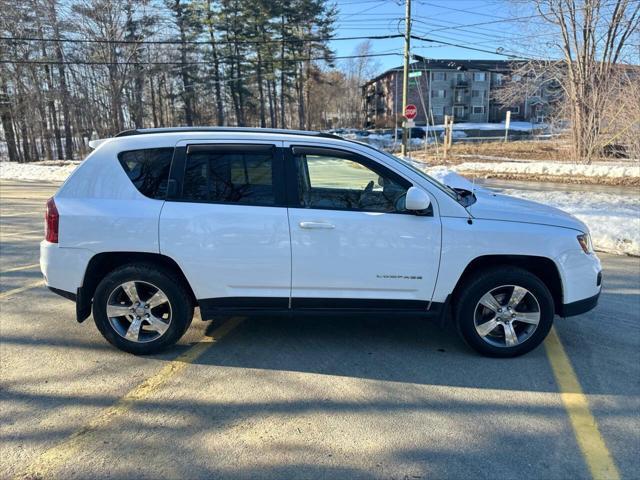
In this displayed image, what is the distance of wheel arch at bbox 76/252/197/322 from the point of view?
3771 millimetres

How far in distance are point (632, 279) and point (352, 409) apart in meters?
5.13

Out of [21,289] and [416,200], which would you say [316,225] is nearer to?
[416,200]

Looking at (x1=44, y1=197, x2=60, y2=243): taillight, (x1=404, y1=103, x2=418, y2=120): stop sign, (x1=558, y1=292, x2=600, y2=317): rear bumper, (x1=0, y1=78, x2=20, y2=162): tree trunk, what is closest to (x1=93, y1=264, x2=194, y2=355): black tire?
(x1=44, y1=197, x2=60, y2=243): taillight

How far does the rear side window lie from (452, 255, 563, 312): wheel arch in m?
2.57

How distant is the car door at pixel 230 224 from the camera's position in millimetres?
3639

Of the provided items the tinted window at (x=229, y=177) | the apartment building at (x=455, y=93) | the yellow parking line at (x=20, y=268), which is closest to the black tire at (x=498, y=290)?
the tinted window at (x=229, y=177)

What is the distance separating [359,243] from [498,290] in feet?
4.09

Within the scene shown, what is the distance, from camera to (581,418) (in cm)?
308

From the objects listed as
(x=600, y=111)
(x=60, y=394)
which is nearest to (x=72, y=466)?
(x=60, y=394)

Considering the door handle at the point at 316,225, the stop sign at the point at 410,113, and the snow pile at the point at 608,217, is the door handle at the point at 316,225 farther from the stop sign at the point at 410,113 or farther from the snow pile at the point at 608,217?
the stop sign at the point at 410,113

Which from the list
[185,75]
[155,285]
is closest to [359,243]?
[155,285]

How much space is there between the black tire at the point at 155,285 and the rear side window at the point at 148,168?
2.10 feet

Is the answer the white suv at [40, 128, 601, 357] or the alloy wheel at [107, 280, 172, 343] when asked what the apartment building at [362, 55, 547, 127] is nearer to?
the white suv at [40, 128, 601, 357]

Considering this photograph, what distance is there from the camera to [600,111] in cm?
2120
